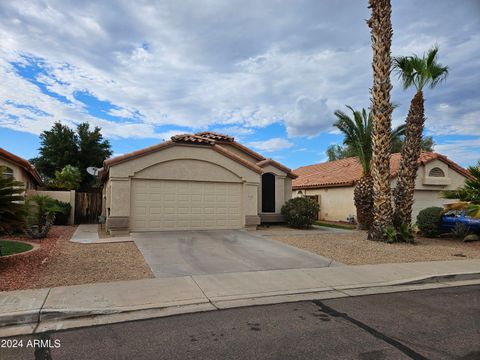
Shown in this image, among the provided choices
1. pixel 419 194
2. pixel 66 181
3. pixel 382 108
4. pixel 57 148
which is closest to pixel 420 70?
pixel 382 108

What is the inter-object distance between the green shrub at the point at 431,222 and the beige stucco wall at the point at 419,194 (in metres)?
4.98

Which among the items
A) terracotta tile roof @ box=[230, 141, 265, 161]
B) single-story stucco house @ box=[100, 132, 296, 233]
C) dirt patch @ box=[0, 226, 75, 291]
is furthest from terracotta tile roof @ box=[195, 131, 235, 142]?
dirt patch @ box=[0, 226, 75, 291]

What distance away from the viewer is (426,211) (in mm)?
17484

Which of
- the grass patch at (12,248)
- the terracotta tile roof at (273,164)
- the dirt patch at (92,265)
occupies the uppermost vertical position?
the terracotta tile roof at (273,164)

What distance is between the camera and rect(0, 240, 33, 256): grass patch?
10.0 metres

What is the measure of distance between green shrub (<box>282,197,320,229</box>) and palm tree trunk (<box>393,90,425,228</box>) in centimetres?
440

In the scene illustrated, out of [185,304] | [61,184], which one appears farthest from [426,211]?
[61,184]

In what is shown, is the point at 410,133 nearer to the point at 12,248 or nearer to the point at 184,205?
the point at 184,205

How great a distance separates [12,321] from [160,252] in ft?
18.1

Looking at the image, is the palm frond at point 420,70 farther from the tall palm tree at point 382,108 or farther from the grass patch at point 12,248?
the grass patch at point 12,248

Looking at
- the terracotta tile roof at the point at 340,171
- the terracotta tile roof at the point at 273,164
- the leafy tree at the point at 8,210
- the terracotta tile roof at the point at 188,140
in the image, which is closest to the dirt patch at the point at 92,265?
the leafy tree at the point at 8,210

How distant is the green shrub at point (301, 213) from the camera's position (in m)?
18.6

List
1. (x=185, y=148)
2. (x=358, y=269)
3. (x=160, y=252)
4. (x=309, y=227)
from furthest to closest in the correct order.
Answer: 1. (x=309, y=227)
2. (x=185, y=148)
3. (x=160, y=252)
4. (x=358, y=269)

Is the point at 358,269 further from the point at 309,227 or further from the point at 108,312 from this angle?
the point at 309,227
